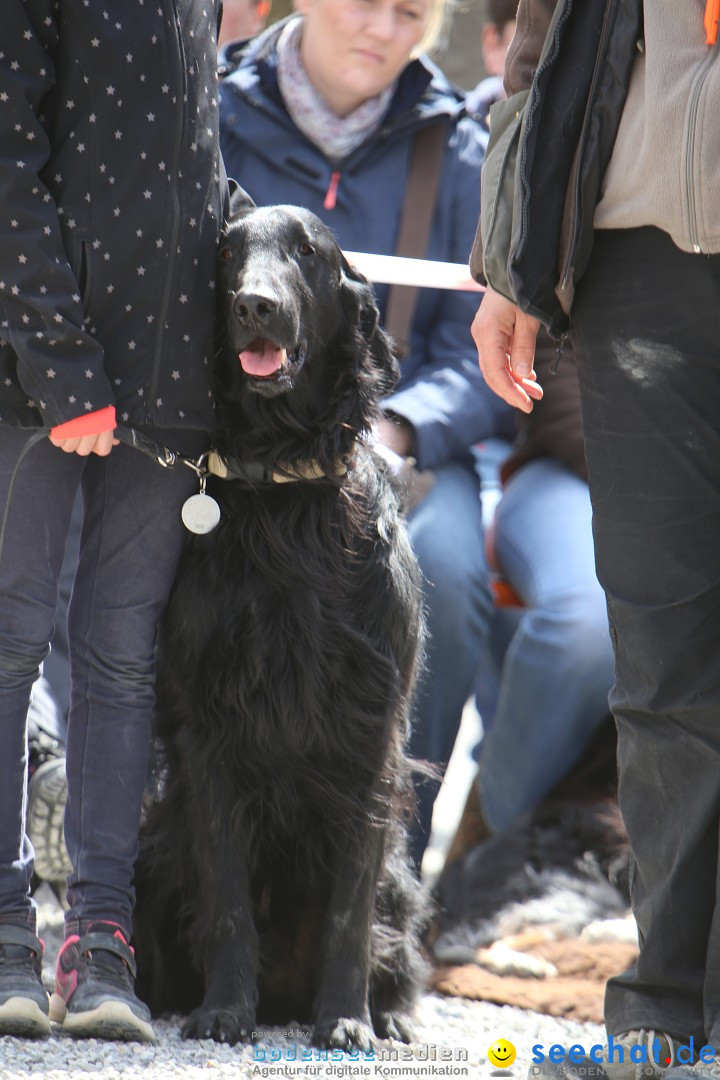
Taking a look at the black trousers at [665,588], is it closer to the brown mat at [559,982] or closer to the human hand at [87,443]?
the human hand at [87,443]

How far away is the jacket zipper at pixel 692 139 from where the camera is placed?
70.6 inches

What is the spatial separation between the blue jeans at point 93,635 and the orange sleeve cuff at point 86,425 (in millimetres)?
120

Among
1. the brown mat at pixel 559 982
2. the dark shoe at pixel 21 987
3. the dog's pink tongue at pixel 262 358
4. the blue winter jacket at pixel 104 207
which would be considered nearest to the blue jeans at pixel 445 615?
the brown mat at pixel 559 982

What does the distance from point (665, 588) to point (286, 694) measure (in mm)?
876

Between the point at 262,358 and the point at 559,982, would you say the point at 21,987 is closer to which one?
the point at 262,358

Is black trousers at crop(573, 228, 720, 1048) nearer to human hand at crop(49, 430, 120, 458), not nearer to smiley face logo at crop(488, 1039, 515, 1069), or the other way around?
smiley face logo at crop(488, 1039, 515, 1069)

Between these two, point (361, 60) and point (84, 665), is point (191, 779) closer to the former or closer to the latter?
point (84, 665)

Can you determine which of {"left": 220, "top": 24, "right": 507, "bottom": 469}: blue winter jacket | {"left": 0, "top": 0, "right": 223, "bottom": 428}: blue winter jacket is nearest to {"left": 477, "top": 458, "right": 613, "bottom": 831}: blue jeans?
{"left": 220, "top": 24, "right": 507, "bottom": 469}: blue winter jacket

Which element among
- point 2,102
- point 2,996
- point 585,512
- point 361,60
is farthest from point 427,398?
point 2,996

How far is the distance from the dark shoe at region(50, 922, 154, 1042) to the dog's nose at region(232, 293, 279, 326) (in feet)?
3.89

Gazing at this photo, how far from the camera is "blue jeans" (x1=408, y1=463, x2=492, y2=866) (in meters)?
3.51

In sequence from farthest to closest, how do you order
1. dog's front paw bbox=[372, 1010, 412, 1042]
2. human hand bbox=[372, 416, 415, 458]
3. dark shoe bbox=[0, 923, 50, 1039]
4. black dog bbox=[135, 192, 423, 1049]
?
1. human hand bbox=[372, 416, 415, 458]
2. dog's front paw bbox=[372, 1010, 412, 1042]
3. black dog bbox=[135, 192, 423, 1049]
4. dark shoe bbox=[0, 923, 50, 1039]

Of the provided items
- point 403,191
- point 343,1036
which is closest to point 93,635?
point 343,1036

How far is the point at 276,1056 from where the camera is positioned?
228 centimetres
